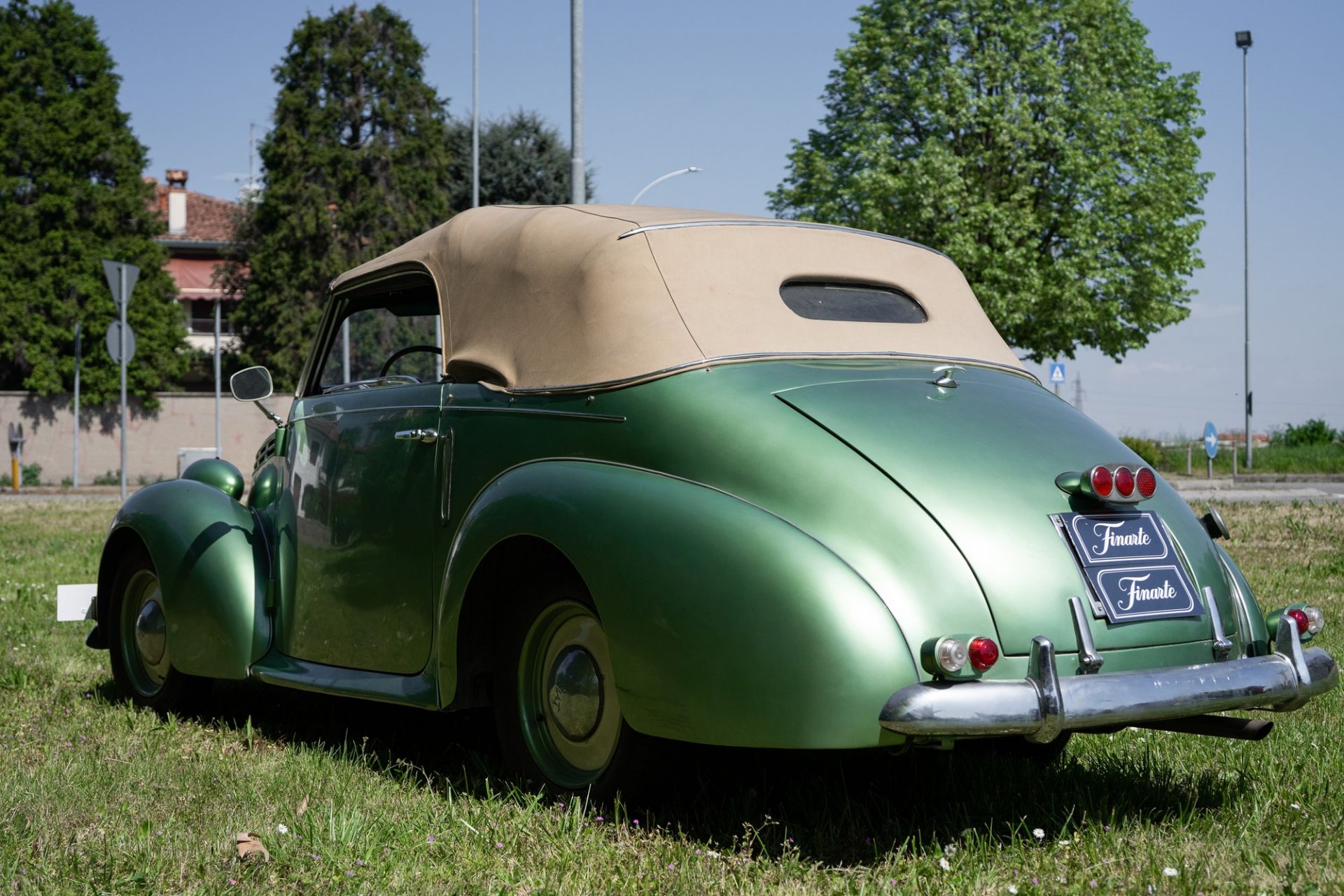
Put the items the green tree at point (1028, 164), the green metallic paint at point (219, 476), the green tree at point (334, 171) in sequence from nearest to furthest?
the green metallic paint at point (219, 476) < the green tree at point (1028, 164) < the green tree at point (334, 171)

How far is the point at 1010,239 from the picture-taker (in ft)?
87.0

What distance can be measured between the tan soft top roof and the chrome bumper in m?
1.17

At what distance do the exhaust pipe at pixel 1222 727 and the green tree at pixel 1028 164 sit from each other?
2309cm

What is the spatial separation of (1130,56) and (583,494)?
1130 inches

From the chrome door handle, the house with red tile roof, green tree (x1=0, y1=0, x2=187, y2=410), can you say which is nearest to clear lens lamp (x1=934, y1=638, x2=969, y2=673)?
the chrome door handle

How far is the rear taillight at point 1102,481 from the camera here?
325 centimetres

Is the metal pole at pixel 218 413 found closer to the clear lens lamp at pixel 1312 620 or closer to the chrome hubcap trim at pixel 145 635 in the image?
the chrome hubcap trim at pixel 145 635

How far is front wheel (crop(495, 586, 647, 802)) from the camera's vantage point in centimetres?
342

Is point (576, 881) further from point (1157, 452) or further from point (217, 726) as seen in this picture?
point (1157, 452)

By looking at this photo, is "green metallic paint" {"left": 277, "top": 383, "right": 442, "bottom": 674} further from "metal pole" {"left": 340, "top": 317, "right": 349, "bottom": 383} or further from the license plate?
the license plate

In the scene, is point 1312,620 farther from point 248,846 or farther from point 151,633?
point 151,633

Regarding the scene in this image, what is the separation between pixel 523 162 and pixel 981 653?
125 feet

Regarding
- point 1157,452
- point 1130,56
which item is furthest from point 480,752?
point 1157,452

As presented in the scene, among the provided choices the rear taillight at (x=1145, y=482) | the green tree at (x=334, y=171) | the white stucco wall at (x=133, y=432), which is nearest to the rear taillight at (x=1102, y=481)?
the rear taillight at (x=1145, y=482)
